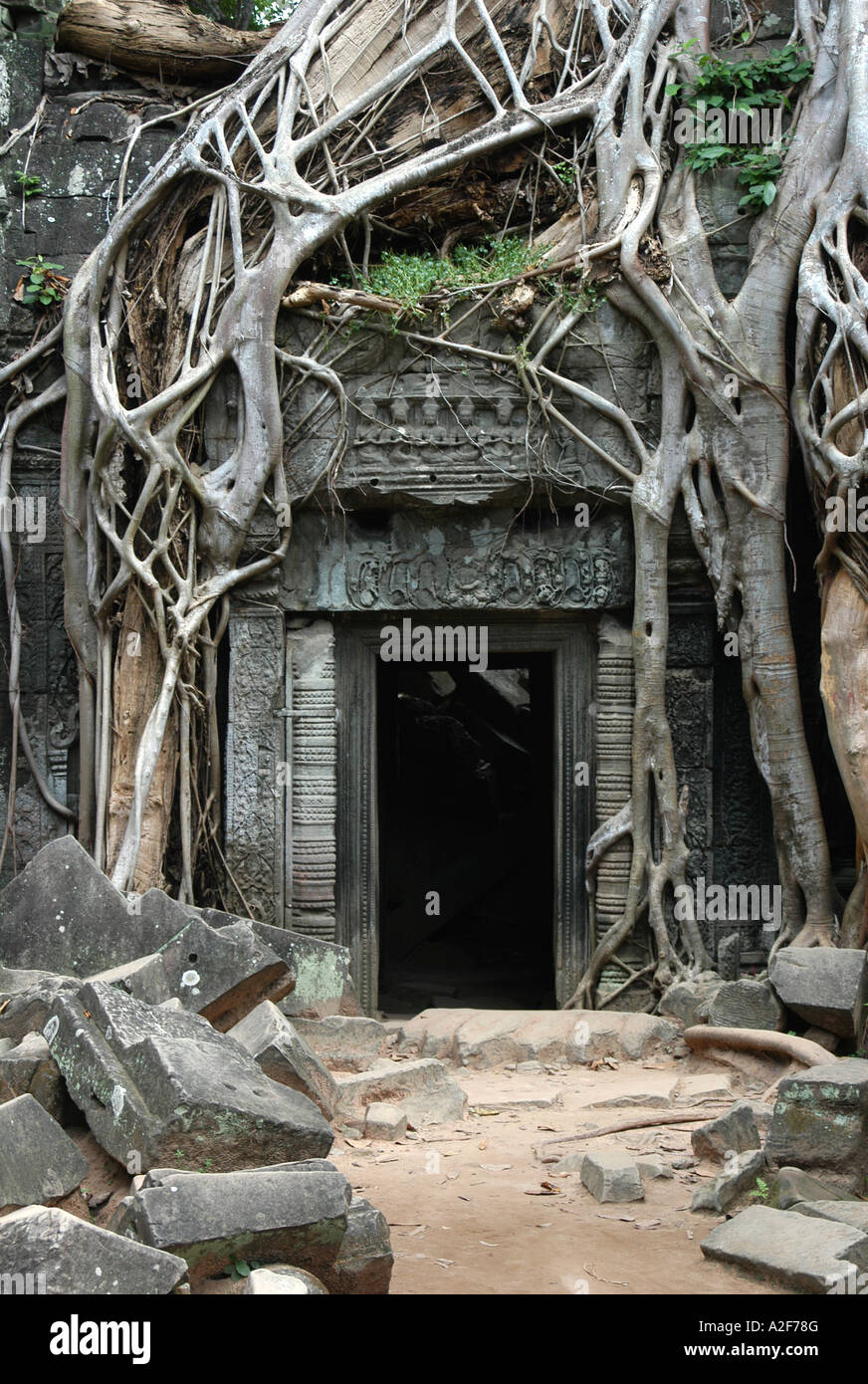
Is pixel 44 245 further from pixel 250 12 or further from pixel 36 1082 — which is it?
pixel 36 1082

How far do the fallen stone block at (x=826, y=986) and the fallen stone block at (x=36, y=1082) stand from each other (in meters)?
2.92

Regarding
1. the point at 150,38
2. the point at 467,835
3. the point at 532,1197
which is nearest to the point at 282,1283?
the point at 532,1197

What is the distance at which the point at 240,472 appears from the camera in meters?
6.23

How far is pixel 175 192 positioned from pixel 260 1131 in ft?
15.8

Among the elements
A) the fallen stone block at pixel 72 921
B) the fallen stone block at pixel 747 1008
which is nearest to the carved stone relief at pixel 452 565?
the fallen stone block at pixel 72 921

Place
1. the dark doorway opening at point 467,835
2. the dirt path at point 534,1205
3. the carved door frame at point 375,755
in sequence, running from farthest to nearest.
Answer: the dark doorway opening at point 467,835
the carved door frame at point 375,755
the dirt path at point 534,1205

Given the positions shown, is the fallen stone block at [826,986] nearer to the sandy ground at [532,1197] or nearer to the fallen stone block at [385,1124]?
the sandy ground at [532,1197]

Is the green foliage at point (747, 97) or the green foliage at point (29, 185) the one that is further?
the green foliage at point (29, 185)

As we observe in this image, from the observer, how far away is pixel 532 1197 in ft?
12.9

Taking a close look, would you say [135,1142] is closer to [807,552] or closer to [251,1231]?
[251,1231]

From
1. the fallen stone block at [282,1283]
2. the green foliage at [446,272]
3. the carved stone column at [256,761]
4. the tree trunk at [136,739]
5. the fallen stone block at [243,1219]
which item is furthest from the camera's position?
the carved stone column at [256,761]

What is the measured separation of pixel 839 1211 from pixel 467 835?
6553 millimetres

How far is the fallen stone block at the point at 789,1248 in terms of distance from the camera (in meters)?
3.02
